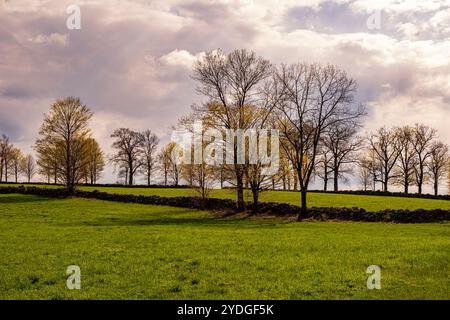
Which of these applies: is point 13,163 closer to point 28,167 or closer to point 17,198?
point 28,167

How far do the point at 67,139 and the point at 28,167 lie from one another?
64.3 meters

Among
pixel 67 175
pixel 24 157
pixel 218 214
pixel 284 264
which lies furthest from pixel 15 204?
pixel 24 157

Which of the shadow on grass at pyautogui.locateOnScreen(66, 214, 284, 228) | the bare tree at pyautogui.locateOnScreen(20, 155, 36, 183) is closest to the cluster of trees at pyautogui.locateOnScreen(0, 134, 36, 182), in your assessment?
the bare tree at pyautogui.locateOnScreen(20, 155, 36, 183)

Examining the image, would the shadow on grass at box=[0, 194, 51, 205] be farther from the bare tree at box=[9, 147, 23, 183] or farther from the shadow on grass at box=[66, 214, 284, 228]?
the bare tree at box=[9, 147, 23, 183]

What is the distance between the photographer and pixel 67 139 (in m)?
58.6

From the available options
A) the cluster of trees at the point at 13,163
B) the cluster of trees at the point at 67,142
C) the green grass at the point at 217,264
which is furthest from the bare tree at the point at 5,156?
the green grass at the point at 217,264

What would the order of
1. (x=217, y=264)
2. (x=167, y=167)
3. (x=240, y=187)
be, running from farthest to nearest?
(x=167, y=167), (x=240, y=187), (x=217, y=264)

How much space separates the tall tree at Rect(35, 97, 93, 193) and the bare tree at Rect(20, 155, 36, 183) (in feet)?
193

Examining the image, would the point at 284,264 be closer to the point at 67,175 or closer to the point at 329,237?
the point at 329,237

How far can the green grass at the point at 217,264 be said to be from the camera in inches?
511

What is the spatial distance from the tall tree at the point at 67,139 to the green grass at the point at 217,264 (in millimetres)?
31828

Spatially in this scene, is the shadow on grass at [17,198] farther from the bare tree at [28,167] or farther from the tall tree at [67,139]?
the bare tree at [28,167]

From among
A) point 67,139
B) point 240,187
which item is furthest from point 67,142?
point 240,187
